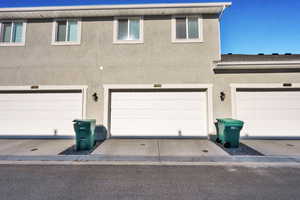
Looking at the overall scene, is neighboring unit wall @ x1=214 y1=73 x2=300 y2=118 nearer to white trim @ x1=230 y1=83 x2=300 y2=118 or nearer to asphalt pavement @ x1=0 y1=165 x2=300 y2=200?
white trim @ x1=230 y1=83 x2=300 y2=118

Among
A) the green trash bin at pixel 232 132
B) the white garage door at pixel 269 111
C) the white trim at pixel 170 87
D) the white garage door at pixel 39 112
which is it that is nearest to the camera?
the green trash bin at pixel 232 132

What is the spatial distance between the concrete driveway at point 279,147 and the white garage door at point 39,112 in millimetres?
7680

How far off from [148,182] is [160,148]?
2461 millimetres

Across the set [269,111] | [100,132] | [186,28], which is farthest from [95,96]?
[269,111]

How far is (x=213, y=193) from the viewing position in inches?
120

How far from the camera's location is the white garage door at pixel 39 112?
750cm

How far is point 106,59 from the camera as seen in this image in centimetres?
764

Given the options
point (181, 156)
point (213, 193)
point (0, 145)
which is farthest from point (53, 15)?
point (213, 193)

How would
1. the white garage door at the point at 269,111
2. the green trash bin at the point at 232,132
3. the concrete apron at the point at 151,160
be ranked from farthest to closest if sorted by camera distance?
the white garage door at the point at 269,111 → the green trash bin at the point at 232,132 → the concrete apron at the point at 151,160

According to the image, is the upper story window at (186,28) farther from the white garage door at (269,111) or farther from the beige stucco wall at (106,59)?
the white garage door at (269,111)

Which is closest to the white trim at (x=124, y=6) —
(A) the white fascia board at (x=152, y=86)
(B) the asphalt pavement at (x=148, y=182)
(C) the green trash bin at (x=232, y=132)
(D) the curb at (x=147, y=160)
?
(A) the white fascia board at (x=152, y=86)

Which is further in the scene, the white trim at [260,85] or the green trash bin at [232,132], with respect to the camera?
the white trim at [260,85]

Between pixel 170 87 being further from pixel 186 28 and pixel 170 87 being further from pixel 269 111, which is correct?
pixel 269 111

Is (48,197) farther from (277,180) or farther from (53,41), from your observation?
(53,41)
